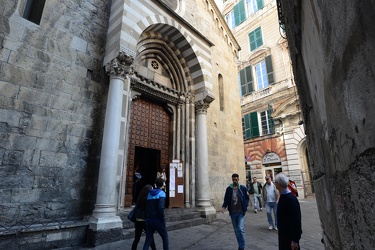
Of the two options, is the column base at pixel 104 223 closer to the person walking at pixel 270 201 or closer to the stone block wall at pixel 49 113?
the stone block wall at pixel 49 113

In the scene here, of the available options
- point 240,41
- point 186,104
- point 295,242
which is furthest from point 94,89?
point 240,41

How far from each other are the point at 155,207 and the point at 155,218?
16 centimetres

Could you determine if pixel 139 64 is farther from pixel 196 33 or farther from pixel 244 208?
pixel 244 208

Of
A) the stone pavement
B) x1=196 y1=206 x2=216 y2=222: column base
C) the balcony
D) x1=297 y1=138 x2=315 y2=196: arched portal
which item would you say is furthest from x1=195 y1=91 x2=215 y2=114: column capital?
the balcony

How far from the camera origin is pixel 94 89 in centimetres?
614

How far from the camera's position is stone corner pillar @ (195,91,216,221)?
7570 mm

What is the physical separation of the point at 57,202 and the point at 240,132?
9250 mm

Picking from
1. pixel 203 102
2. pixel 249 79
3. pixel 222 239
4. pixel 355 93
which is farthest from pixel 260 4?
pixel 355 93

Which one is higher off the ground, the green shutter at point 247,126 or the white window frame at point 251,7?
the white window frame at point 251,7

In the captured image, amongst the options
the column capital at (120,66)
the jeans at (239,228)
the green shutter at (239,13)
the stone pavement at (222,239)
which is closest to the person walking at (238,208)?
the jeans at (239,228)

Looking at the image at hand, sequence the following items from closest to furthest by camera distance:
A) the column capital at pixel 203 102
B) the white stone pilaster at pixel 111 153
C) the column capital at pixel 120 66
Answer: the white stone pilaster at pixel 111 153, the column capital at pixel 120 66, the column capital at pixel 203 102

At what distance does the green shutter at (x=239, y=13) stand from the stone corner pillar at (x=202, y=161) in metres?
14.9

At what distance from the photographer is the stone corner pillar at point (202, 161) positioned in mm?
7570

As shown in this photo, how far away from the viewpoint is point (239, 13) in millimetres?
20578
